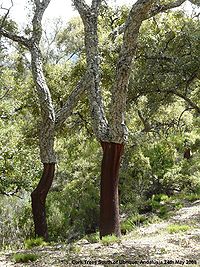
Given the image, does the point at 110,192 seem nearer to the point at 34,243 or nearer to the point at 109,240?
the point at 109,240

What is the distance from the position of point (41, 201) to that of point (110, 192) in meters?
2.75

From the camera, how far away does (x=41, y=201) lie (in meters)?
9.66

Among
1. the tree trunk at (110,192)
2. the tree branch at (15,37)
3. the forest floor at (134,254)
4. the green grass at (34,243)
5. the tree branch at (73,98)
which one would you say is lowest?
the green grass at (34,243)

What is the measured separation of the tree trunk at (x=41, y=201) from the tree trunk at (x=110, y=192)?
250cm

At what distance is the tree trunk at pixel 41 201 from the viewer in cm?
965

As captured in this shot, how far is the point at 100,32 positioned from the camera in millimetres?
11773

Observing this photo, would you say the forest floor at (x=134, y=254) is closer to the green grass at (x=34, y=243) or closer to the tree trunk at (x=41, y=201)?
the green grass at (x=34, y=243)

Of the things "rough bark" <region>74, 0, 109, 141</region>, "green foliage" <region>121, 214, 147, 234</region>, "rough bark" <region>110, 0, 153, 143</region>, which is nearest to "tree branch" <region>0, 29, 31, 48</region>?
"rough bark" <region>74, 0, 109, 141</region>

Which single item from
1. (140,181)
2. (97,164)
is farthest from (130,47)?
(140,181)

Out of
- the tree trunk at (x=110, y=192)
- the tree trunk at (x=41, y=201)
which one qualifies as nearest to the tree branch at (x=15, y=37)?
the tree trunk at (x=41, y=201)

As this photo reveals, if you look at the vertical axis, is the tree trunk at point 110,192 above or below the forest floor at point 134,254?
above

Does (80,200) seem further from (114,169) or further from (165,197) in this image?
(114,169)

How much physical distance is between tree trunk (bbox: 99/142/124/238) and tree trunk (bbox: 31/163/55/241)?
8.21 ft

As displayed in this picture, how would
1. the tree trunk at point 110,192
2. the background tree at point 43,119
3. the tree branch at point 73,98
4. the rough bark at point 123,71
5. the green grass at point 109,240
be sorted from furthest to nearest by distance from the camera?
the background tree at point 43,119, the tree branch at point 73,98, the tree trunk at point 110,192, the rough bark at point 123,71, the green grass at point 109,240
